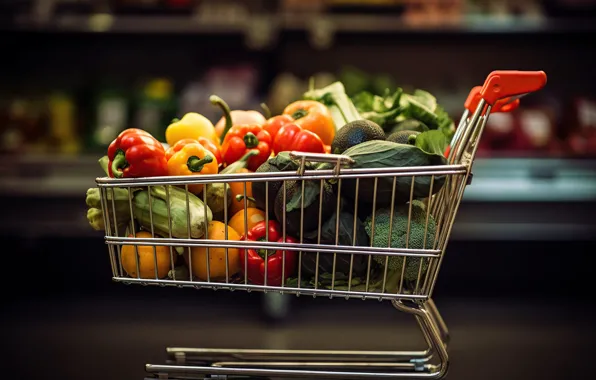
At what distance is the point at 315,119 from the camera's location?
4.18 ft

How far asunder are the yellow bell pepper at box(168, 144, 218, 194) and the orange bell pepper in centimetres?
22

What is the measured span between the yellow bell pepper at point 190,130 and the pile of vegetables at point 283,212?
5.2 inches

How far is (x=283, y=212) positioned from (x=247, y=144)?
21 centimetres

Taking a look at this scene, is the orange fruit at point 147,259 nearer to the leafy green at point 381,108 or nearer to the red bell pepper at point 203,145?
the red bell pepper at point 203,145

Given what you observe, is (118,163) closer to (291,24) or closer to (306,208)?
(306,208)

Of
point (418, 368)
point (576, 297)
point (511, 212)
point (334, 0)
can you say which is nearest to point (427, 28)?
point (334, 0)

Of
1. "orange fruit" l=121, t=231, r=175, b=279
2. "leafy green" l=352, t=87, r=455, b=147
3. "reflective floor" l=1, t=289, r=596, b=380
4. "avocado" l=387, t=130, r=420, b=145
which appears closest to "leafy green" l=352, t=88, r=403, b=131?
"leafy green" l=352, t=87, r=455, b=147

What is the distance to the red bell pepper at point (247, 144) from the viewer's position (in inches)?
47.1

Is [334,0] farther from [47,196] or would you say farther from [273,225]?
[273,225]

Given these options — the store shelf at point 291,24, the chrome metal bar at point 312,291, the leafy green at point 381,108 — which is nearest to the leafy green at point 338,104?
the leafy green at point 381,108

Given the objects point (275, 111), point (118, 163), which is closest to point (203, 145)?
point (118, 163)

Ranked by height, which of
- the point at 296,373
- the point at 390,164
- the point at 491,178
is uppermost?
the point at 390,164

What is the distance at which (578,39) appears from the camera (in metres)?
3.50

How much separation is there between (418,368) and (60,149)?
2441 millimetres
